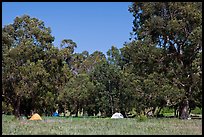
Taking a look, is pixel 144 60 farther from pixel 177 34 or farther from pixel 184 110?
pixel 184 110

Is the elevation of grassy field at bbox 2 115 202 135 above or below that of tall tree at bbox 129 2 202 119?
below

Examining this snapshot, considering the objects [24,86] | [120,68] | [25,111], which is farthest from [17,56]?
[120,68]

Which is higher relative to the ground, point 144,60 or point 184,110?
point 144,60

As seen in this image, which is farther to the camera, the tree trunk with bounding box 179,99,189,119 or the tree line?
the tree trunk with bounding box 179,99,189,119

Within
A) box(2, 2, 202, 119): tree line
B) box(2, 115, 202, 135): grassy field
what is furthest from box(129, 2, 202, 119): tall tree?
box(2, 115, 202, 135): grassy field

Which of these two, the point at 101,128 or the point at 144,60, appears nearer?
the point at 101,128

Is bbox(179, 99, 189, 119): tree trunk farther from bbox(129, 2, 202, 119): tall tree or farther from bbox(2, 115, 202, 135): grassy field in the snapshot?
bbox(2, 115, 202, 135): grassy field

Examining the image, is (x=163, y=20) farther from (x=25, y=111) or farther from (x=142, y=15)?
(x=25, y=111)

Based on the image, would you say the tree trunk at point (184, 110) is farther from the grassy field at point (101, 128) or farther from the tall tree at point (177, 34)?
the grassy field at point (101, 128)

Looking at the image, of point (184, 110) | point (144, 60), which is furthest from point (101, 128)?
point (184, 110)

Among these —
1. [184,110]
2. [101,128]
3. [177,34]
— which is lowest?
[101,128]

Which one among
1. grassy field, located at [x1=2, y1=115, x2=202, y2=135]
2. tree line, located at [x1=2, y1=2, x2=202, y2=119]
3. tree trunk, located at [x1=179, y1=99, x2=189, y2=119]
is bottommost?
grassy field, located at [x1=2, y1=115, x2=202, y2=135]

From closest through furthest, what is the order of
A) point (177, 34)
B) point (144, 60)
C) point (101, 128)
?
point (101, 128)
point (177, 34)
point (144, 60)

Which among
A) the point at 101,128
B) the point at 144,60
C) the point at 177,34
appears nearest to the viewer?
the point at 101,128
